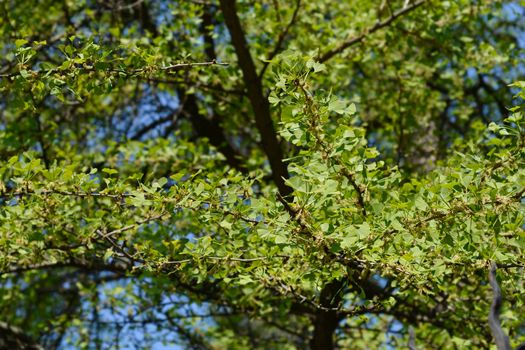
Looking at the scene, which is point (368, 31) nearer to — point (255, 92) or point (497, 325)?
point (255, 92)

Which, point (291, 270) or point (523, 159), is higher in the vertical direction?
point (523, 159)

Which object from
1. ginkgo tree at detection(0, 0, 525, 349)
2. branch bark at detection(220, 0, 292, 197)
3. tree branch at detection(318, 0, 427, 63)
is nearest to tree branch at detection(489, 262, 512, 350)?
ginkgo tree at detection(0, 0, 525, 349)

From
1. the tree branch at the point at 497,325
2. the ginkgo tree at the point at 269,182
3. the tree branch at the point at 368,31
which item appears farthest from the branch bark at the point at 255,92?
the tree branch at the point at 497,325

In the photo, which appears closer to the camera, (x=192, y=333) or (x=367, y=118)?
(x=367, y=118)

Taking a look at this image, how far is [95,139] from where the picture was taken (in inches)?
275

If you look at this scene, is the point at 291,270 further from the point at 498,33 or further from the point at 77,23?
the point at 498,33

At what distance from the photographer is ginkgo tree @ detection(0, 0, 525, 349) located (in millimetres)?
2764

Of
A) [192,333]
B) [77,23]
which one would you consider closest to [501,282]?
[192,333]

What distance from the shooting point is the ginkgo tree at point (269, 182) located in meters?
2.76

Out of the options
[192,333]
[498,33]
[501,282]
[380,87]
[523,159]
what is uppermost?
[498,33]

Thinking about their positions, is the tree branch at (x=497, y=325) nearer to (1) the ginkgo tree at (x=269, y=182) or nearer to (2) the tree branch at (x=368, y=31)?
(1) the ginkgo tree at (x=269, y=182)

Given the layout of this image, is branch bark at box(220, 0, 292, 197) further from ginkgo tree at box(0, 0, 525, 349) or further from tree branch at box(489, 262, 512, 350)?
tree branch at box(489, 262, 512, 350)

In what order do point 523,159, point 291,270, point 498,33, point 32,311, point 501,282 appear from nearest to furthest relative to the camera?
point 523,159 < point 501,282 < point 291,270 < point 32,311 < point 498,33

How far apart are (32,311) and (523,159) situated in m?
7.32
